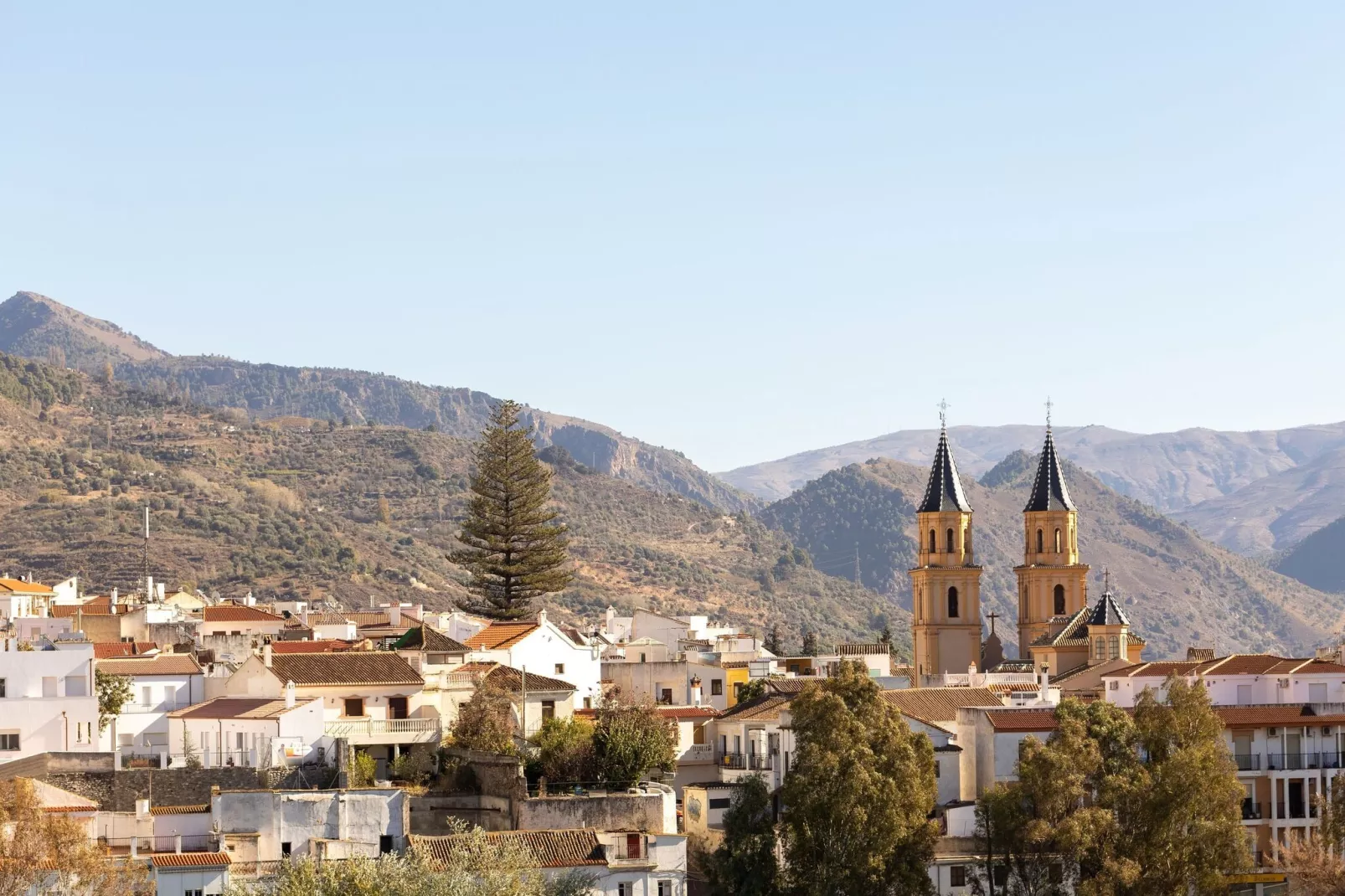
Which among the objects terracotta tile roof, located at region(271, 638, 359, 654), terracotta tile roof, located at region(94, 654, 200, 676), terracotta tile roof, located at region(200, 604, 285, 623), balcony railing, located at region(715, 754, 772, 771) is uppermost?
terracotta tile roof, located at region(200, 604, 285, 623)

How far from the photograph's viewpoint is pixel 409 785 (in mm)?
54219

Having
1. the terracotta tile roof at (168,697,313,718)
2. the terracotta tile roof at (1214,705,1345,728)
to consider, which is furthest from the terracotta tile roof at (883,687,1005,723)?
the terracotta tile roof at (168,697,313,718)

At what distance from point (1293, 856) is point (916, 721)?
10.5 m

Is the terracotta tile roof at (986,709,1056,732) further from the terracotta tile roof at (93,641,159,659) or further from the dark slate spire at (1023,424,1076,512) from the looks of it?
the dark slate spire at (1023,424,1076,512)

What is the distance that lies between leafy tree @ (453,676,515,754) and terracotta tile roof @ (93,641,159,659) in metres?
13.1

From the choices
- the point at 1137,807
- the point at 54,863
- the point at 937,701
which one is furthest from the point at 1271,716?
the point at 54,863

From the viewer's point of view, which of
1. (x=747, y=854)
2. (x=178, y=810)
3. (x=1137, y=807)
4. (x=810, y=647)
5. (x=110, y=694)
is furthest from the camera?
(x=810, y=647)

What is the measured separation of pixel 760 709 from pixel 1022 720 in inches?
355

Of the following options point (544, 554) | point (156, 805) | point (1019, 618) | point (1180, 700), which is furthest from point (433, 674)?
point (1019, 618)

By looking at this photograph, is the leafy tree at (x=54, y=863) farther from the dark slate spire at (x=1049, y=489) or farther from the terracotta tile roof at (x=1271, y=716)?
the dark slate spire at (x=1049, y=489)

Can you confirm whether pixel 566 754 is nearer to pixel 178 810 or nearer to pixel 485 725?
pixel 485 725

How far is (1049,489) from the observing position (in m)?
114

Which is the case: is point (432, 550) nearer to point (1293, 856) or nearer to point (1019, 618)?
point (1019, 618)

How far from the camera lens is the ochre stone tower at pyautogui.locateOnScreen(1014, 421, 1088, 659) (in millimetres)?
111750
